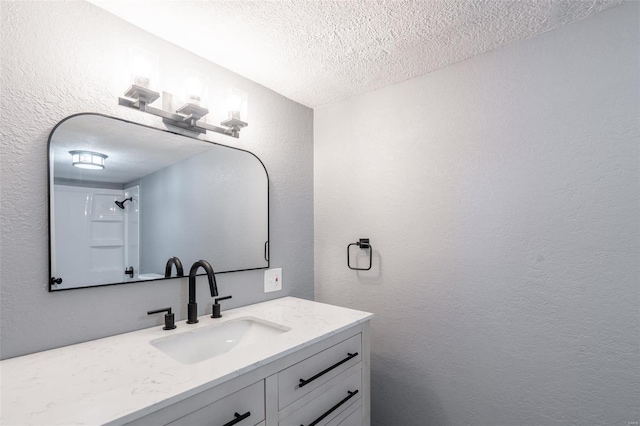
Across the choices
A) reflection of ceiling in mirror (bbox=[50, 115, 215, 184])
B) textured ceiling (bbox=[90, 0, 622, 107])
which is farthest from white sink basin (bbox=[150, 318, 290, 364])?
textured ceiling (bbox=[90, 0, 622, 107])

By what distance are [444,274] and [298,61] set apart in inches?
56.3

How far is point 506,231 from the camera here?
1.49m

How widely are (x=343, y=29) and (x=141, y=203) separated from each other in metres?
1.22

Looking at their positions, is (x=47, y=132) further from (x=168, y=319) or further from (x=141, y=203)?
(x=168, y=319)

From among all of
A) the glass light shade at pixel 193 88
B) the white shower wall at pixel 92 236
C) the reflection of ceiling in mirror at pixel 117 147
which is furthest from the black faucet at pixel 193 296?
the glass light shade at pixel 193 88

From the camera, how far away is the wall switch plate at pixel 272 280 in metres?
1.85

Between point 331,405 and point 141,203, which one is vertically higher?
point 141,203

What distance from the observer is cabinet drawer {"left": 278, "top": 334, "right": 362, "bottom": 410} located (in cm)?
110

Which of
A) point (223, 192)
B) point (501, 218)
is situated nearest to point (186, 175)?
point (223, 192)

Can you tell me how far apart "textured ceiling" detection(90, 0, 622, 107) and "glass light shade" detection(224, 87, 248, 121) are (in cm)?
18

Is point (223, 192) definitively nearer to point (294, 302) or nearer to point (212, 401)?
point (294, 302)

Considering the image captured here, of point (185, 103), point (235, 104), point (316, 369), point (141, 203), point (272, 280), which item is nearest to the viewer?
point (316, 369)

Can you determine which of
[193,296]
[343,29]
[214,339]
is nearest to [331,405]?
[214,339]

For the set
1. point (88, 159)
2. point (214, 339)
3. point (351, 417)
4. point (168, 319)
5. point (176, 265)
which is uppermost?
point (88, 159)
